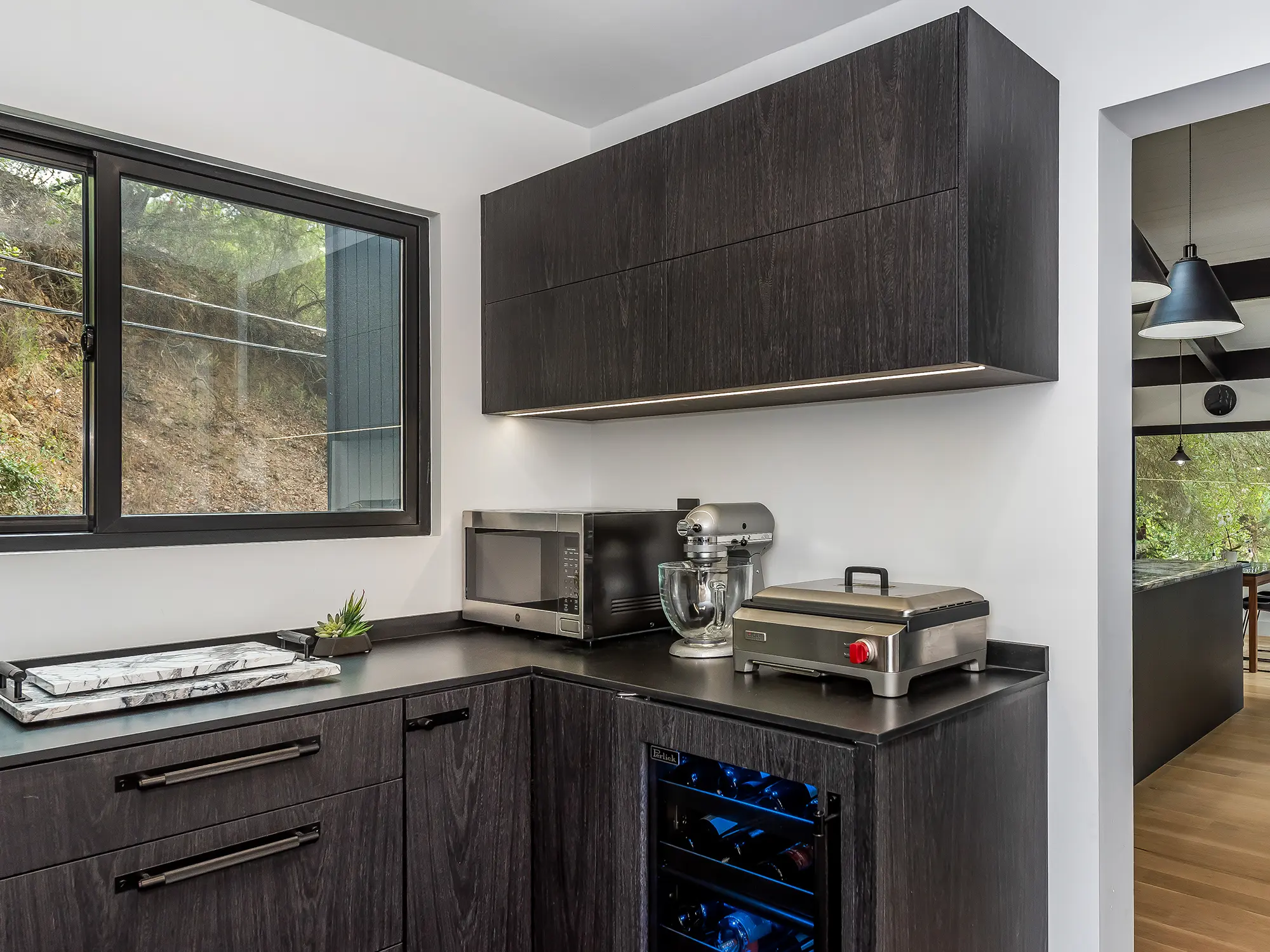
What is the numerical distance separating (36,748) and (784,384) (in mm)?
1598

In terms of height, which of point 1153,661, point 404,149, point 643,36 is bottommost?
point 1153,661

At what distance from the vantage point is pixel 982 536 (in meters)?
2.09

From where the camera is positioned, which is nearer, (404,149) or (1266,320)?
(404,149)

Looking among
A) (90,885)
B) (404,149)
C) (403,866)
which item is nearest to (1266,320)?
(404,149)

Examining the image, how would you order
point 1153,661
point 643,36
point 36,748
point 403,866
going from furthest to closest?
1. point 1153,661
2. point 643,36
3. point 403,866
4. point 36,748

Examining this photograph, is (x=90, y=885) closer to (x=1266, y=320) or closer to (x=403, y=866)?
(x=403, y=866)

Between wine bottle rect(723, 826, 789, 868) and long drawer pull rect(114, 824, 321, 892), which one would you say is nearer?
long drawer pull rect(114, 824, 321, 892)

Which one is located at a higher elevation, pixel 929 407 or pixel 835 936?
pixel 929 407

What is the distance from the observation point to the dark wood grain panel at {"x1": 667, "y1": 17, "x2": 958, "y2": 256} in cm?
172

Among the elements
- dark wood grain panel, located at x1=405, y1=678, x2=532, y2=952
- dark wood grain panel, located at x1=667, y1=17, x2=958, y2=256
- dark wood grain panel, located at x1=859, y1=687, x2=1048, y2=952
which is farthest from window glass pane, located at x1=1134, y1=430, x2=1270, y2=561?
dark wood grain panel, located at x1=405, y1=678, x2=532, y2=952

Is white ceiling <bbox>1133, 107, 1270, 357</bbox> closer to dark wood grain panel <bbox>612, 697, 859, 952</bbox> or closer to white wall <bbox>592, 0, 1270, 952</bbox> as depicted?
white wall <bbox>592, 0, 1270, 952</bbox>

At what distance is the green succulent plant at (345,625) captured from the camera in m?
2.24

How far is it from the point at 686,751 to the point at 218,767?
0.88m

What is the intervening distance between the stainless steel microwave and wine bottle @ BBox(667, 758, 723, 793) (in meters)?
0.60
